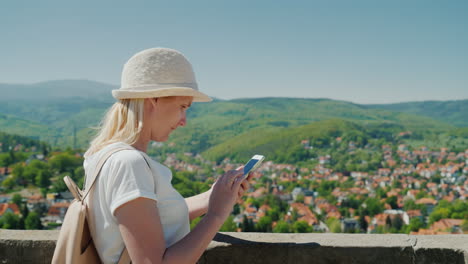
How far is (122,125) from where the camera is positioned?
3.69ft

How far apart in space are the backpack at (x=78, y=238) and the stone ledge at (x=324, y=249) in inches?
25.9

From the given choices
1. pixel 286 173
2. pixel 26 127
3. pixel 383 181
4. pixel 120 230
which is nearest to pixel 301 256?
pixel 120 230

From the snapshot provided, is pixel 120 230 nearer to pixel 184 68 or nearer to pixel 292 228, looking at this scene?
pixel 184 68

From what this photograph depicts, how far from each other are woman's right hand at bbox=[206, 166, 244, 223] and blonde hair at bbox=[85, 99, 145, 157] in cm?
24

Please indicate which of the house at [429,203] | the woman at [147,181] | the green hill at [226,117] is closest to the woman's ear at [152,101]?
the woman at [147,181]

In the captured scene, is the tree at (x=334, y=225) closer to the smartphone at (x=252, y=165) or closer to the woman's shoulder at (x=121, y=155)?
the smartphone at (x=252, y=165)

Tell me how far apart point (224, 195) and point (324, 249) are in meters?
0.67

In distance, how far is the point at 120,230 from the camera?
3.21ft

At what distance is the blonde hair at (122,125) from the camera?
3.60 feet

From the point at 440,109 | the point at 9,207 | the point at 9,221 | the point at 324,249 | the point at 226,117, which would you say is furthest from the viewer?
the point at 440,109

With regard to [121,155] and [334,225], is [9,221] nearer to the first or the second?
[334,225]

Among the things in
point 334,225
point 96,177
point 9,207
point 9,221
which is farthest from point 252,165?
point 9,207

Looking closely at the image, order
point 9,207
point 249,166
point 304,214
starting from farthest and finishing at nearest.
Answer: point 304,214 → point 9,207 → point 249,166

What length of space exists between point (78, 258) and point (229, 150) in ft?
326
